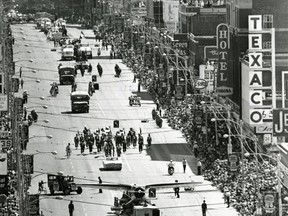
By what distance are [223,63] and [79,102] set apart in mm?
29048

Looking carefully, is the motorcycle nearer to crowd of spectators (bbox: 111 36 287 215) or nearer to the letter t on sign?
crowd of spectators (bbox: 111 36 287 215)

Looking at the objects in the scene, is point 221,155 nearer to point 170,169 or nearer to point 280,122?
point 170,169

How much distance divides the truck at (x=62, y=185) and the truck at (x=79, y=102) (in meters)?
56.4

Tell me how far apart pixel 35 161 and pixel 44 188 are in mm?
17035

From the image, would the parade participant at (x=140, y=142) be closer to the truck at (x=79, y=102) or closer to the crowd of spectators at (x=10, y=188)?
the crowd of spectators at (x=10, y=188)

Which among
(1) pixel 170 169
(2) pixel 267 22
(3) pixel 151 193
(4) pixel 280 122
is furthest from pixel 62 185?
(2) pixel 267 22

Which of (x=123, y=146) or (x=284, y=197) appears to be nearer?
(x=284, y=197)

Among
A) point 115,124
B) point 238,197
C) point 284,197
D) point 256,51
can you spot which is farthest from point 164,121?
point 284,197

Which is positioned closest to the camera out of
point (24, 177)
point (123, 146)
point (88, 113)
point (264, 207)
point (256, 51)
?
point (264, 207)

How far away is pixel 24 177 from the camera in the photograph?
4906 inches

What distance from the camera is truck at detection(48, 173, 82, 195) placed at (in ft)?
409

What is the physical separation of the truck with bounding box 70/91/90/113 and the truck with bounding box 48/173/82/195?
56350 millimetres

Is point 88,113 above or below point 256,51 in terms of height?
below

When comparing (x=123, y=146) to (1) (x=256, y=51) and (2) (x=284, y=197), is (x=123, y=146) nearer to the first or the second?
(1) (x=256, y=51)
